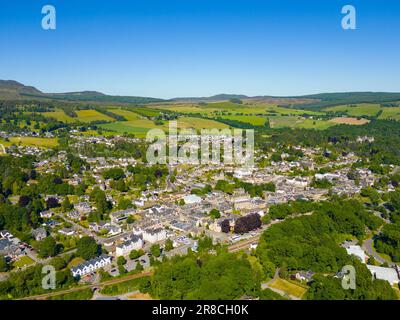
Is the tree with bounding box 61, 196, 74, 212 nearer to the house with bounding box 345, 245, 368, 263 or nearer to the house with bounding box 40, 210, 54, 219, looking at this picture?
the house with bounding box 40, 210, 54, 219

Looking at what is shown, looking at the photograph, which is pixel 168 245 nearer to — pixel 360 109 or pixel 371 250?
pixel 371 250

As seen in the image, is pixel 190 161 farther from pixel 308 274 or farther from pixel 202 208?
pixel 308 274

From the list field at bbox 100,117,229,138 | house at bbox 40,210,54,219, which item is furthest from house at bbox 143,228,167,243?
field at bbox 100,117,229,138

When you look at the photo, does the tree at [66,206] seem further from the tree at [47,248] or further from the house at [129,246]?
the house at [129,246]
